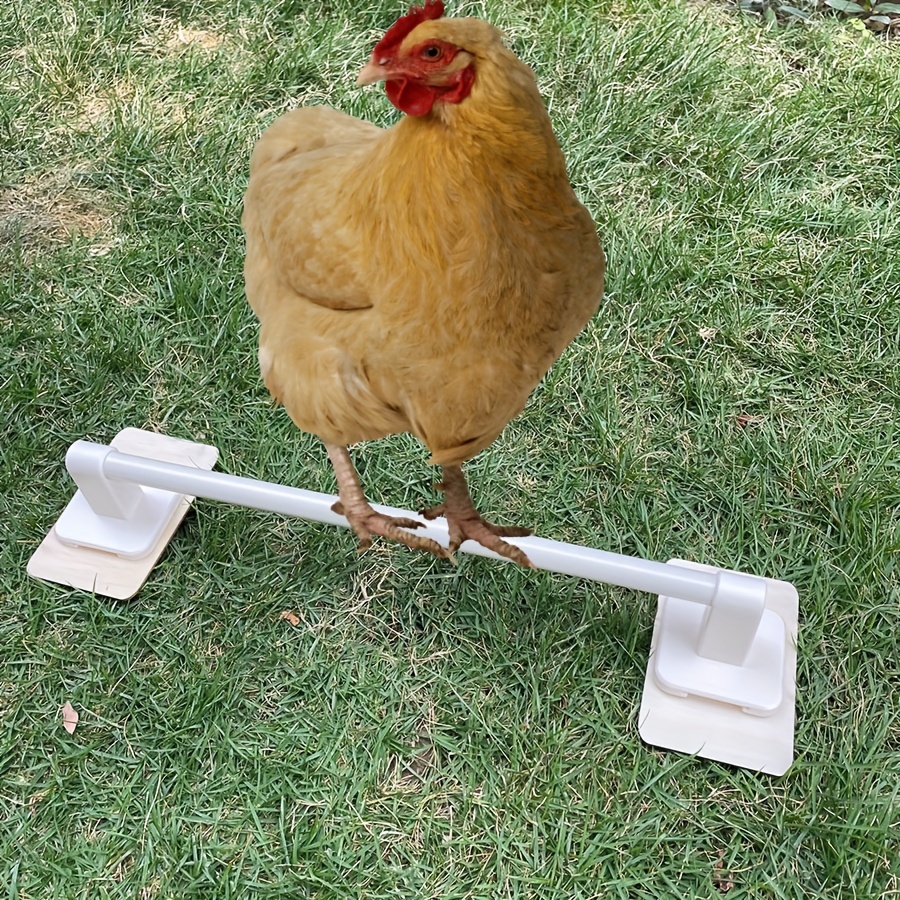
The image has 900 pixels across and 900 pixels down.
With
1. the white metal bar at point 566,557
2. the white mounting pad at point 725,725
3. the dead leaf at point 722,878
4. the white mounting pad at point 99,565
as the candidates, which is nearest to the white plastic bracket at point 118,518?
the white mounting pad at point 99,565

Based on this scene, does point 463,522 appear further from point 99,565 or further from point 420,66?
point 99,565

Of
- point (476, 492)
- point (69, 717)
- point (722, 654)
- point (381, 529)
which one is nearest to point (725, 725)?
point (722, 654)

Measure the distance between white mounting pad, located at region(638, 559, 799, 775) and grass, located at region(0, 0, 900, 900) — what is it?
47 millimetres

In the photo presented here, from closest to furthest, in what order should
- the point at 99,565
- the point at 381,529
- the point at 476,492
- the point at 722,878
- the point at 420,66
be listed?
the point at 420,66
the point at 381,529
the point at 722,878
the point at 99,565
the point at 476,492

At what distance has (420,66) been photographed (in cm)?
86

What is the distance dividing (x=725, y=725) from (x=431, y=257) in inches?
48.9

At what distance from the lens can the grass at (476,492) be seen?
165 cm

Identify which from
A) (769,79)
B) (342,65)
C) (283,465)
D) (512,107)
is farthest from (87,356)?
(769,79)

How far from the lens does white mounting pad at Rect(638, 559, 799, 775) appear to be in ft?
5.55

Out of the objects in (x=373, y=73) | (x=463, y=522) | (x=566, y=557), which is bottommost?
(x=566, y=557)

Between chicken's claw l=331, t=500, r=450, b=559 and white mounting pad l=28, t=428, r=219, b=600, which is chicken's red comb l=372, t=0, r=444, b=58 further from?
white mounting pad l=28, t=428, r=219, b=600

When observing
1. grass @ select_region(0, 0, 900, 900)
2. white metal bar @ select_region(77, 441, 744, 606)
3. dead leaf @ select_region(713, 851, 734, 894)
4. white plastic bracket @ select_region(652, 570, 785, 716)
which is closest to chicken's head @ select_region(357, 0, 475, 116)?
white metal bar @ select_region(77, 441, 744, 606)

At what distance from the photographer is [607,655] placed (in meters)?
1.84

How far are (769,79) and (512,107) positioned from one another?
231 cm
